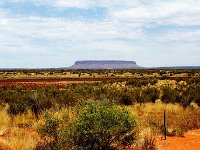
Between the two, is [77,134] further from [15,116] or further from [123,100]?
[123,100]

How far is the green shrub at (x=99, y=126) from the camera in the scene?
11414 millimetres

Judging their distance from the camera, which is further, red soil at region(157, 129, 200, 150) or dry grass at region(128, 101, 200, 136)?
dry grass at region(128, 101, 200, 136)

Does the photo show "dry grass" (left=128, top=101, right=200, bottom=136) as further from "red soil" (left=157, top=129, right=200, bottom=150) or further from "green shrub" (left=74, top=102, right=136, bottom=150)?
"green shrub" (left=74, top=102, right=136, bottom=150)

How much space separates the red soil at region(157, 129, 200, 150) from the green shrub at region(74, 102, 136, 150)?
194 cm

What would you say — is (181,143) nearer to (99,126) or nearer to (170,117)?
(99,126)

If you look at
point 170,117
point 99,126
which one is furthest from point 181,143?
point 170,117

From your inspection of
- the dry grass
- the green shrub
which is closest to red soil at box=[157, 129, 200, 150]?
the dry grass

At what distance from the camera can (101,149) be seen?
1180 centimetres

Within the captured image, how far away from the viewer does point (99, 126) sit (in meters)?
11.4

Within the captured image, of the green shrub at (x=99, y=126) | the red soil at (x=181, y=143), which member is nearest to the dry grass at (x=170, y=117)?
the red soil at (x=181, y=143)

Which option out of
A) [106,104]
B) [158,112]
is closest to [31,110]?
[158,112]

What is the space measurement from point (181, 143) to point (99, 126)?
404cm

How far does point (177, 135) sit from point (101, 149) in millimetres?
4685

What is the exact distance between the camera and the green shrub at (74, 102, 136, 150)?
37.4 ft
